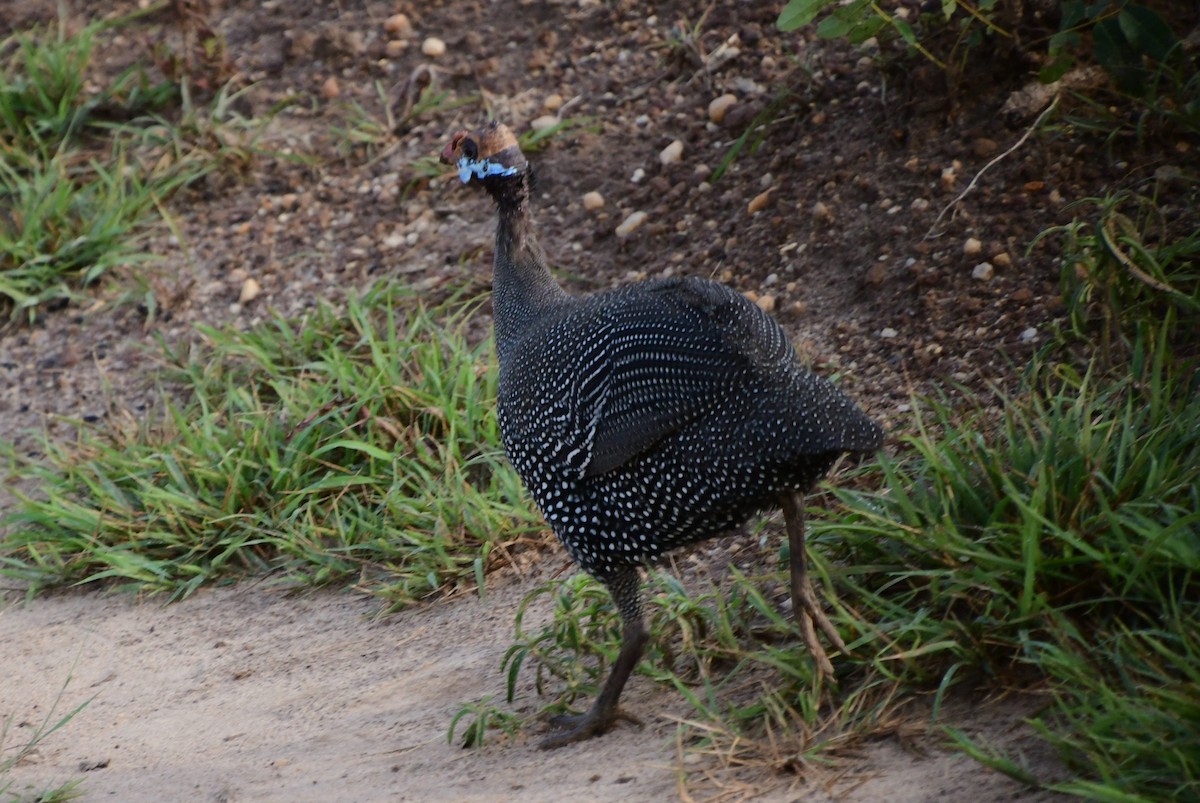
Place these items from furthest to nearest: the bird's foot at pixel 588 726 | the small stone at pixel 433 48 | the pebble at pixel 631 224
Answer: the small stone at pixel 433 48
the pebble at pixel 631 224
the bird's foot at pixel 588 726

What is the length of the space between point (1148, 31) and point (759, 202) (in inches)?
62.2

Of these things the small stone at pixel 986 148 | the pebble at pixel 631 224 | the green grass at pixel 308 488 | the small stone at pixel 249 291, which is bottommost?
the green grass at pixel 308 488

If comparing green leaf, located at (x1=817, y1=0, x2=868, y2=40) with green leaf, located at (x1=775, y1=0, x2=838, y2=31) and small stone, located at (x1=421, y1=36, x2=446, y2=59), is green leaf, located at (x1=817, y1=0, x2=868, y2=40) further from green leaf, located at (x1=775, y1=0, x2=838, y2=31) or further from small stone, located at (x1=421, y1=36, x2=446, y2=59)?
small stone, located at (x1=421, y1=36, x2=446, y2=59)

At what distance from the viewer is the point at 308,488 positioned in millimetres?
4652

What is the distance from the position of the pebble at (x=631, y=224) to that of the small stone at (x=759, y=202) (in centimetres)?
48

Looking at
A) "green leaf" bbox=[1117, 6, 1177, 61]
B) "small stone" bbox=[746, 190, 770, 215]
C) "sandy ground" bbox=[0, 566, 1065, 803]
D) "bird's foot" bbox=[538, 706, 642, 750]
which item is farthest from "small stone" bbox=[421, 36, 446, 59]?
"bird's foot" bbox=[538, 706, 642, 750]

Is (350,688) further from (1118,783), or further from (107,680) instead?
(1118,783)

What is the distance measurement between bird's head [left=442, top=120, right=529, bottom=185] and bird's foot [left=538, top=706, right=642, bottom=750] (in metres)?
1.56

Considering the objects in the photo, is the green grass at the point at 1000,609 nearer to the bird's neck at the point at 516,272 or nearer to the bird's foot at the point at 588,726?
the bird's foot at the point at 588,726

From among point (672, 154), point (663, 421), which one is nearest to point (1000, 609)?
point (663, 421)

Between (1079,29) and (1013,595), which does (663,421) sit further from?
(1079,29)

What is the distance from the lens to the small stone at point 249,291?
5.89 meters

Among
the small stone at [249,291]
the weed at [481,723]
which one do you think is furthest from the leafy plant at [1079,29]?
the small stone at [249,291]

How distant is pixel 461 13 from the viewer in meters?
6.75
